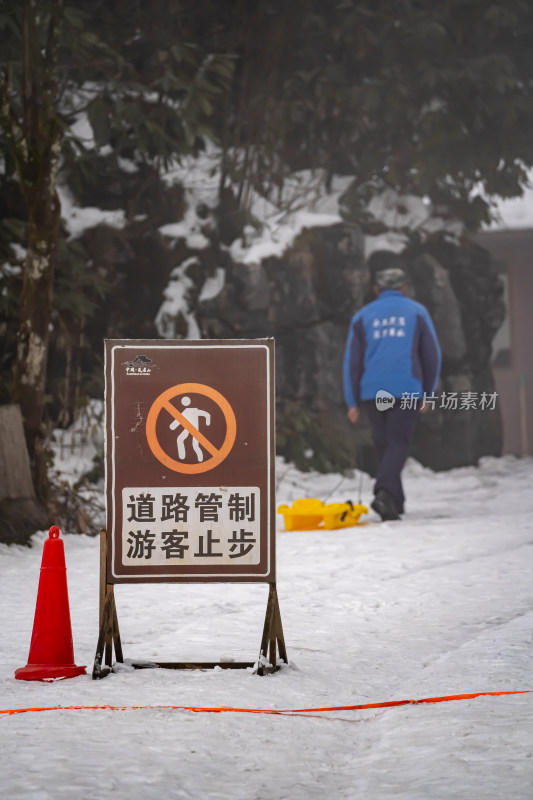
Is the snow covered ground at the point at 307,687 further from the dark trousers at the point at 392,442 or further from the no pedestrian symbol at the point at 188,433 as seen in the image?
the dark trousers at the point at 392,442

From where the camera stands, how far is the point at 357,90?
52.1ft

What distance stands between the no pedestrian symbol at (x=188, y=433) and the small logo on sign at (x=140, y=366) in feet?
0.37

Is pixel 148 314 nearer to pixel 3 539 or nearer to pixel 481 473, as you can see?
pixel 481 473

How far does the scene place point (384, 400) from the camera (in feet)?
33.3

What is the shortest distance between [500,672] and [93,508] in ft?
19.5

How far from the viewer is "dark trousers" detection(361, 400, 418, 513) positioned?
9.84 metres

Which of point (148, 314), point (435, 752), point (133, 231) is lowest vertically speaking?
point (435, 752)

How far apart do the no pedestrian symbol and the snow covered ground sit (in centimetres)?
84

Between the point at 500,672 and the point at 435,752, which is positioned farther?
the point at 500,672

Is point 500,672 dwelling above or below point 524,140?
below

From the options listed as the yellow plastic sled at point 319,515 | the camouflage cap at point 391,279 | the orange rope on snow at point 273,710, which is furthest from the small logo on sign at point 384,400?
the orange rope on snow at point 273,710

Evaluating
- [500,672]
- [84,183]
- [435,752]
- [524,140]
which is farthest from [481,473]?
[435,752]

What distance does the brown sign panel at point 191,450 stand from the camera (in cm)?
434

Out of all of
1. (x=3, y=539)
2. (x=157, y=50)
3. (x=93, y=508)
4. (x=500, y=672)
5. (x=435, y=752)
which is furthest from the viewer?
(x=157, y=50)
